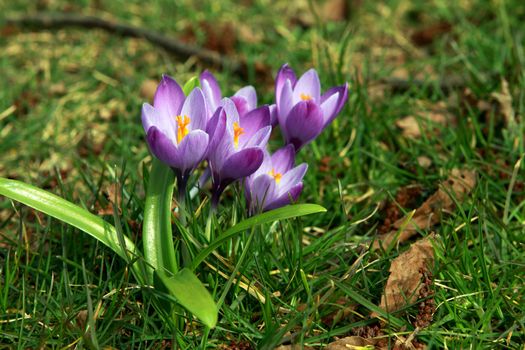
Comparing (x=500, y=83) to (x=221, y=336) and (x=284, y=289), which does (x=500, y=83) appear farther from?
(x=221, y=336)

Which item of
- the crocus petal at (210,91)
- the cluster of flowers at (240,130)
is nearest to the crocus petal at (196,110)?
the cluster of flowers at (240,130)

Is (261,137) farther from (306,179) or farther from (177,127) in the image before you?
(306,179)

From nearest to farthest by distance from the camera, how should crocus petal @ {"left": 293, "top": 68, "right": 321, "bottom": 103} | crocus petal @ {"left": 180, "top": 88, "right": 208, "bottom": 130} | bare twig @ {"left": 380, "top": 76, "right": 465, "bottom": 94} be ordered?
crocus petal @ {"left": 180, "top": 88, "right": 208, "bottom": 130}, crocus petal @ {"left": 293, "top": 68, "right": 321, "bottom": 103}, bare twig @ {"left": 380, "top": 76, "right": 465, "bottom": 94}

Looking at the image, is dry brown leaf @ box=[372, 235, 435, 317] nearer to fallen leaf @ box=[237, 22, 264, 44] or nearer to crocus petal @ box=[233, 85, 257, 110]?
crocus petal @ box=[233, 85, 257, 110]

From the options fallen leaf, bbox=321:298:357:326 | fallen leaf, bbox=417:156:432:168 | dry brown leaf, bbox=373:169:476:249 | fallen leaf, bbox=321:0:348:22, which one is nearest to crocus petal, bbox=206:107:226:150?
fallen leaf, bbox=321:298:357:326

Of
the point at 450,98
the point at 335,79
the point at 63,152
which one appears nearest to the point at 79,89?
the point at 63,152

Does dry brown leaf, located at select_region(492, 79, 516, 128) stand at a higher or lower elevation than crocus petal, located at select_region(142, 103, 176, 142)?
lower

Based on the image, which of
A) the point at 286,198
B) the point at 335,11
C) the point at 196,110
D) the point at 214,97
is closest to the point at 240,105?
the point at 214,97
